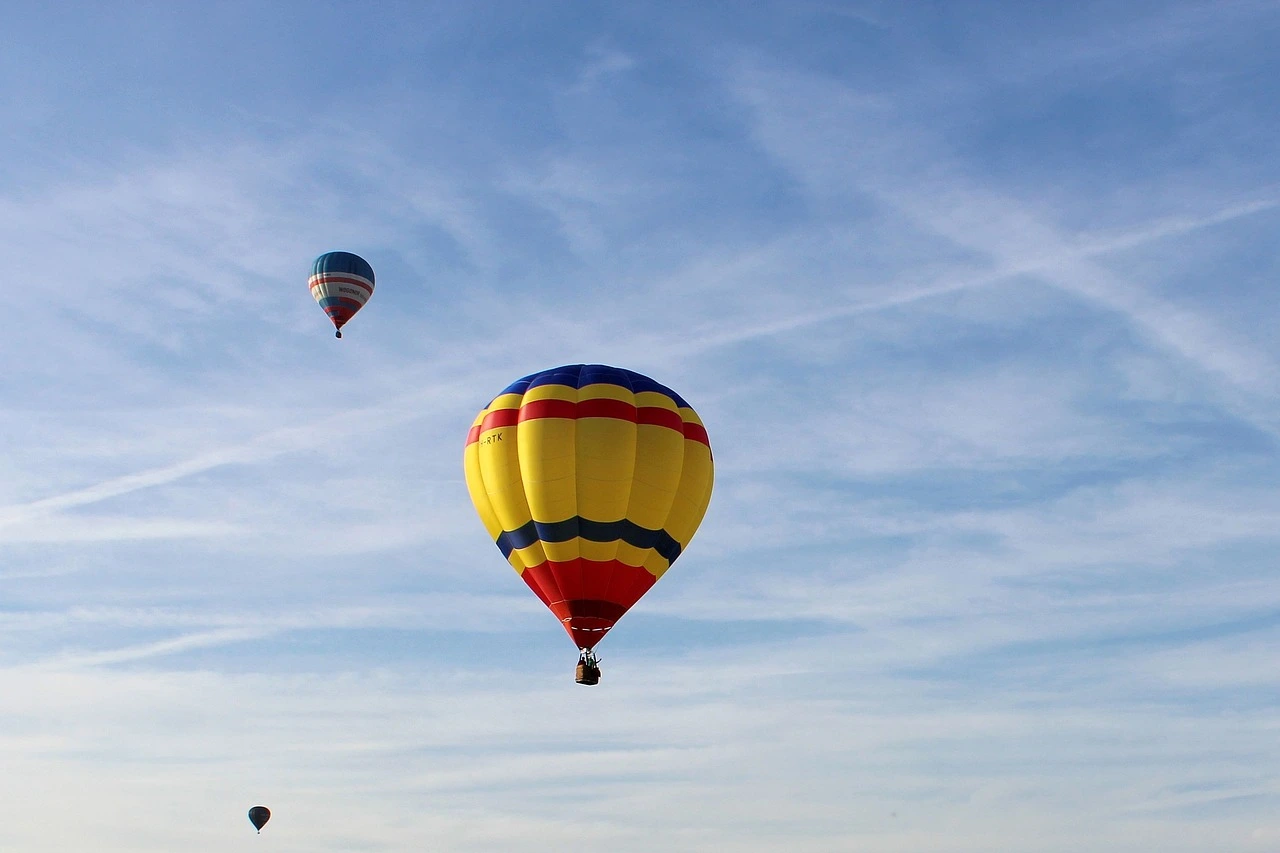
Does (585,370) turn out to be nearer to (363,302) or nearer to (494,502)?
(494,502)

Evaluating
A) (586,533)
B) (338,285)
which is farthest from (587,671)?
(338,285)

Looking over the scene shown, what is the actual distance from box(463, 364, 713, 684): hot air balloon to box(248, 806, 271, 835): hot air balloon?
A: 3365 cm

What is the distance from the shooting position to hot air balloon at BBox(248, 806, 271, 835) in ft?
250

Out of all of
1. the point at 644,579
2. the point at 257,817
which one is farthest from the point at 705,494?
the point at 257,817

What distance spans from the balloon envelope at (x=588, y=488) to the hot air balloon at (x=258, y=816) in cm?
3369

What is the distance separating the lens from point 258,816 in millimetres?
76625

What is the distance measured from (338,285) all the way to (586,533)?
25257 millimetres

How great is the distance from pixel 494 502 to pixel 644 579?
16.6 feet

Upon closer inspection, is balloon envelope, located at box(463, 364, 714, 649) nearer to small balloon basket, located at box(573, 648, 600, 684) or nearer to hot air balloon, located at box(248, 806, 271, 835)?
small balloon basket, located at box(573, 648, 600, 684)

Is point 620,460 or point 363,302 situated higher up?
point 363,302

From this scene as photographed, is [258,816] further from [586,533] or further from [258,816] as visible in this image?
[586,533]

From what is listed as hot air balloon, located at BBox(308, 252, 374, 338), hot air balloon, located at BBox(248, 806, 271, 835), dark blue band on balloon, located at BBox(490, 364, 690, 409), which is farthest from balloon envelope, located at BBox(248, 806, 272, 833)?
dark blue band on balloon, located at BBox(490, 364, 690, 409)

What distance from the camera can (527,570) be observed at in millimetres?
48625

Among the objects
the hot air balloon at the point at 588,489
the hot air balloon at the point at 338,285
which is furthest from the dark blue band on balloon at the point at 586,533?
the hot air balloon at the point at 338,285
